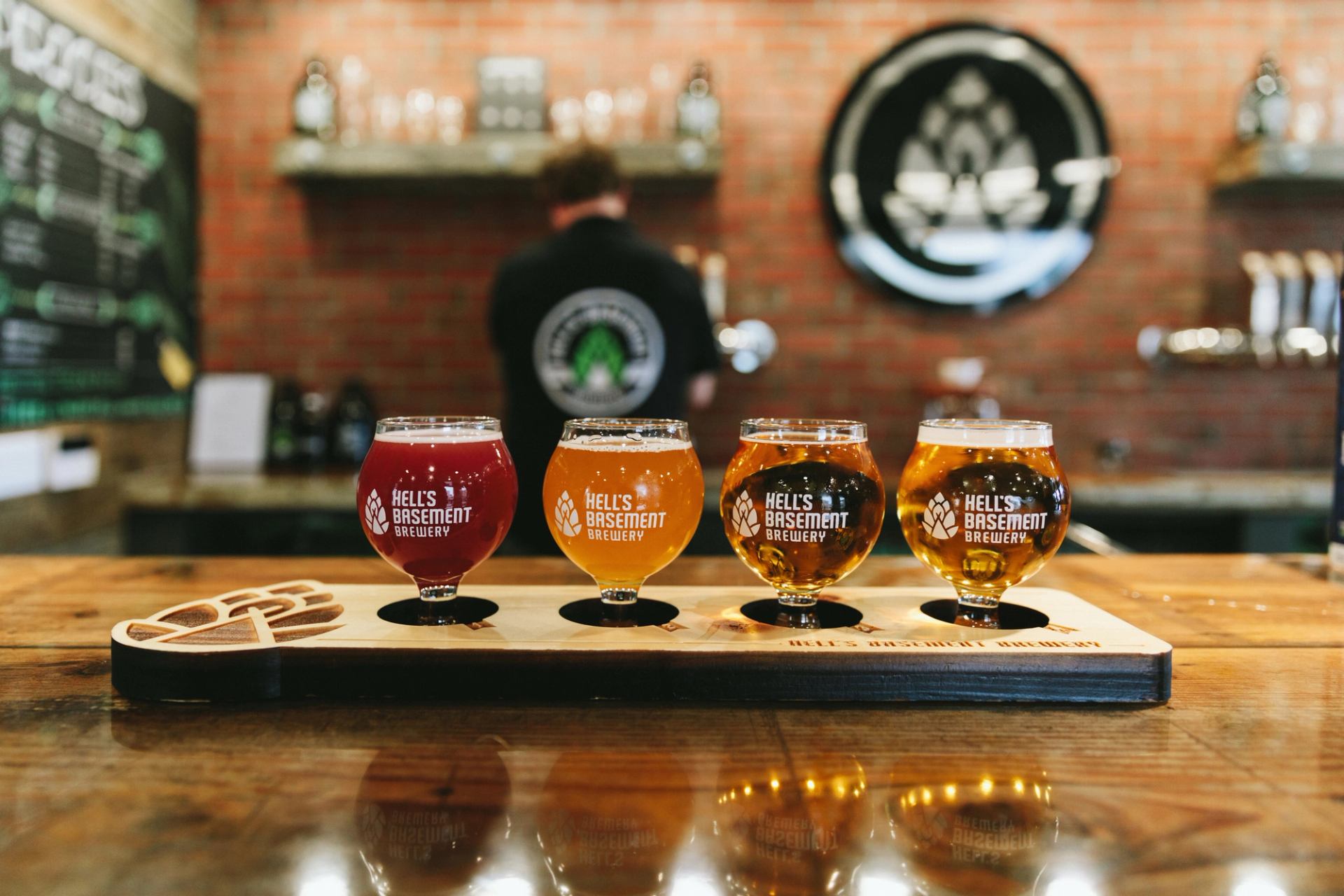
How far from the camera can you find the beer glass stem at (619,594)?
93cm

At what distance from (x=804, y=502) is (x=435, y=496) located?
328 mm

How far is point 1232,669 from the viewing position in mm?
864

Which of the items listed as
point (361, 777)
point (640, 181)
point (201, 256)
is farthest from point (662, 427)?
point (201, 256)

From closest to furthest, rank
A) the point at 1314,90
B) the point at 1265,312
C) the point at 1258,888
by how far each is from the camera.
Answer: the point at 1258,888 < the point at 1265,312 < the point at 1314,90

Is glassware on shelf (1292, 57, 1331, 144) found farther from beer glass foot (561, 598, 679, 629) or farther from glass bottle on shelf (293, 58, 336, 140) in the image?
beer glass foot (561, 598, 679, 629)

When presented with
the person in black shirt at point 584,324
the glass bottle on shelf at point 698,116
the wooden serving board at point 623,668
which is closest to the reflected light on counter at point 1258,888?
the wooden serving board at point 623,668

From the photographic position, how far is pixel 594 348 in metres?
2.42

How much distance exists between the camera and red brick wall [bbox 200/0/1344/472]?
3381 mm

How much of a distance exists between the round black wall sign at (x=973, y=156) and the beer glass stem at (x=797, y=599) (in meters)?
2.67

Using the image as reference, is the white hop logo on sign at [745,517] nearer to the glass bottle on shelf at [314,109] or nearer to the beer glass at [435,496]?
the beer glass at [435,496]

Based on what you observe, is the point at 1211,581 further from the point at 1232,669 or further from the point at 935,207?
the point at 935,207

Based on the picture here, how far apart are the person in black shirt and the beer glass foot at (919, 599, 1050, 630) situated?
59.8 inches

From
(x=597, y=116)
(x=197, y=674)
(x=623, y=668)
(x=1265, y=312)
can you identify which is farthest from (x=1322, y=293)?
(x=197, y=674)

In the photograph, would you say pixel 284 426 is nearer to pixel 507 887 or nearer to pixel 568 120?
pixel 568 120
